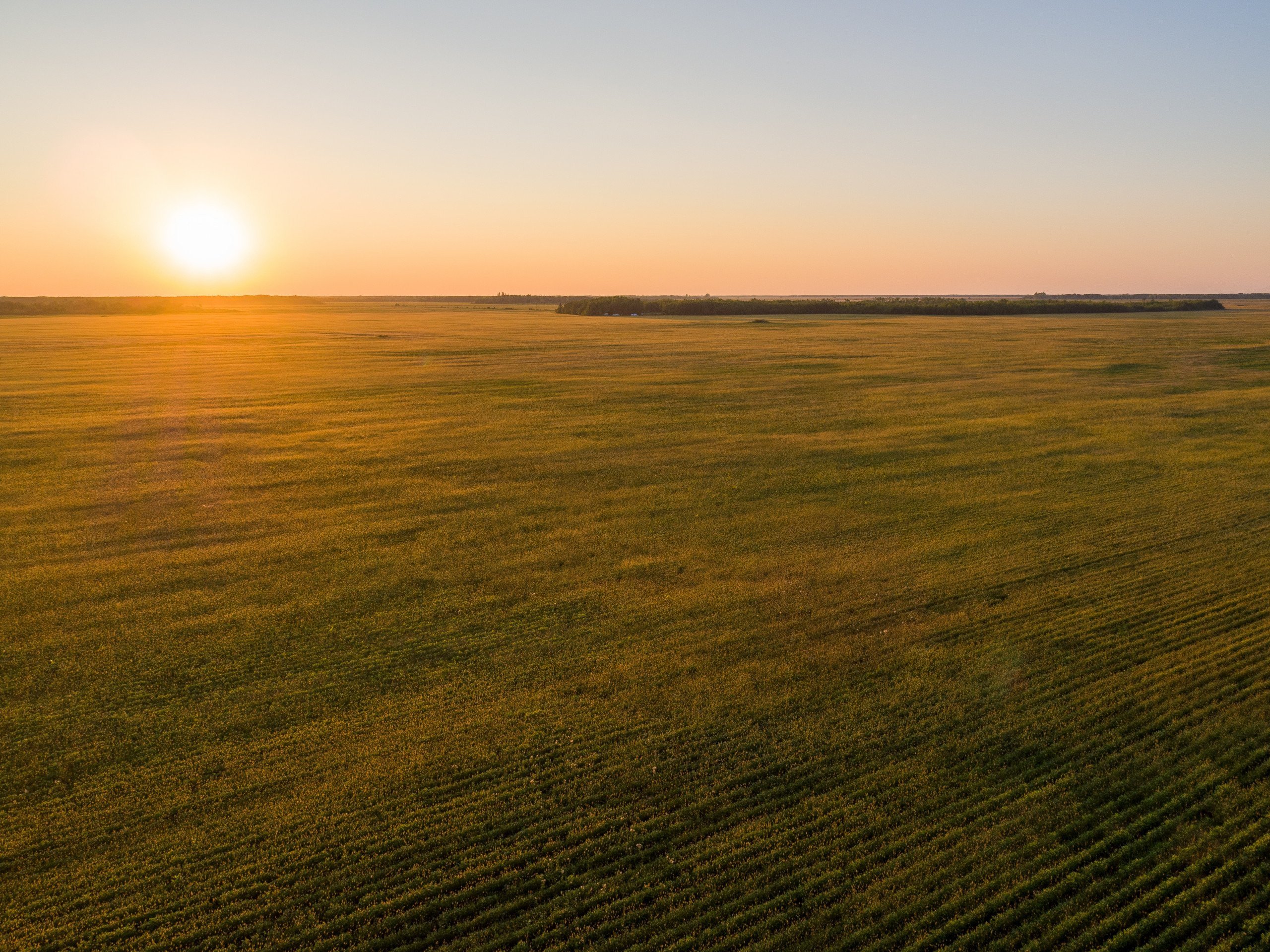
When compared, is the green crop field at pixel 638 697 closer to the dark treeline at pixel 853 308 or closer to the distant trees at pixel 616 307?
the dark treeline at pixel 853 308

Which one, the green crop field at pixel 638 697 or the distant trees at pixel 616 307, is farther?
the distant trees at pixel 616 307

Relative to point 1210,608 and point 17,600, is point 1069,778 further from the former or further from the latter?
point 17,600

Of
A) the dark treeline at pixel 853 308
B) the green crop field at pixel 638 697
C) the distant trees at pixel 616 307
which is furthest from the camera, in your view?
the distant trees at pixel 616 307

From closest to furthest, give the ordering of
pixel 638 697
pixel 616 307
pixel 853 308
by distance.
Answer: pixel 638 697 → pixel 616 307 → pixel 853 308

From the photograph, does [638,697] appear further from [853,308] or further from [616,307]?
[853,308]

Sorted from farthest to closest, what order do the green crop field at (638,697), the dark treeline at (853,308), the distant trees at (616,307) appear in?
the distant trees at (616,307) → the dark treeline at (853,308) → the green crop field at (638,697)

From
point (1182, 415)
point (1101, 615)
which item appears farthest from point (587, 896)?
point (1182, 415)

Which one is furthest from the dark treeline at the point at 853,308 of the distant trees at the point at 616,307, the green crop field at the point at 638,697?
the green crop field at the point at 638,697

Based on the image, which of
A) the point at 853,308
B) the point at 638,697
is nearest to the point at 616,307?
the point at 853,308
